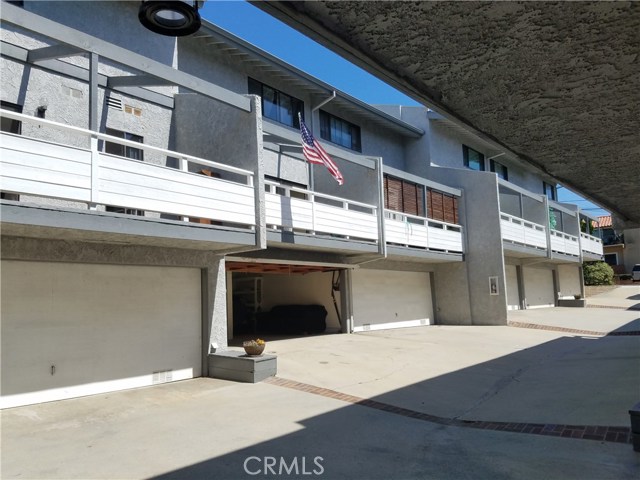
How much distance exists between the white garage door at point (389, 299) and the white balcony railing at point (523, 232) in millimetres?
3898

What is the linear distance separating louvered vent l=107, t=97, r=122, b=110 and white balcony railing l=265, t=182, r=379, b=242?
3.63 metres

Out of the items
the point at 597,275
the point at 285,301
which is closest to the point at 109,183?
the point at 285,301

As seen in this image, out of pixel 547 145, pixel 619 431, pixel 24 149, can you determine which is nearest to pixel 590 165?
pixel 547 145

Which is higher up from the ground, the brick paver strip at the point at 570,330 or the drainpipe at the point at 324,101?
the drainpipe at the point at 324,101

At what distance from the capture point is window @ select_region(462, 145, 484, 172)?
26.3 meters

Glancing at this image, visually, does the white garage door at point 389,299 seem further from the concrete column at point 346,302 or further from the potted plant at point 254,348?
the potted plant at point 254,348

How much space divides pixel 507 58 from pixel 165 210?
24.3ft

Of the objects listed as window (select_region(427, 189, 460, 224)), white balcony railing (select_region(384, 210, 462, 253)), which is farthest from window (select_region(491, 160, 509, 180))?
white balcony railing (select_region(384, 210, 462, 253))

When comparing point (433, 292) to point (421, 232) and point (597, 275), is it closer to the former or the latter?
point (421, 232)

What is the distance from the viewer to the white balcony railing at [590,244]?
108 ft

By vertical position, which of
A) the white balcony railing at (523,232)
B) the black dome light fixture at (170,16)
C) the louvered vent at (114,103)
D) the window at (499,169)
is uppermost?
the window at (499,169)

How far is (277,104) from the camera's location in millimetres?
17359

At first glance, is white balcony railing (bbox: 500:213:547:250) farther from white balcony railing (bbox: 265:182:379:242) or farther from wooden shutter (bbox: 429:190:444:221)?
white balcony railing (bbox: 265:182:379:242)

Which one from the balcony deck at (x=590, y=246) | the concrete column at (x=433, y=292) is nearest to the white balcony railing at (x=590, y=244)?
the balcony deck at (x=590, y=246)
